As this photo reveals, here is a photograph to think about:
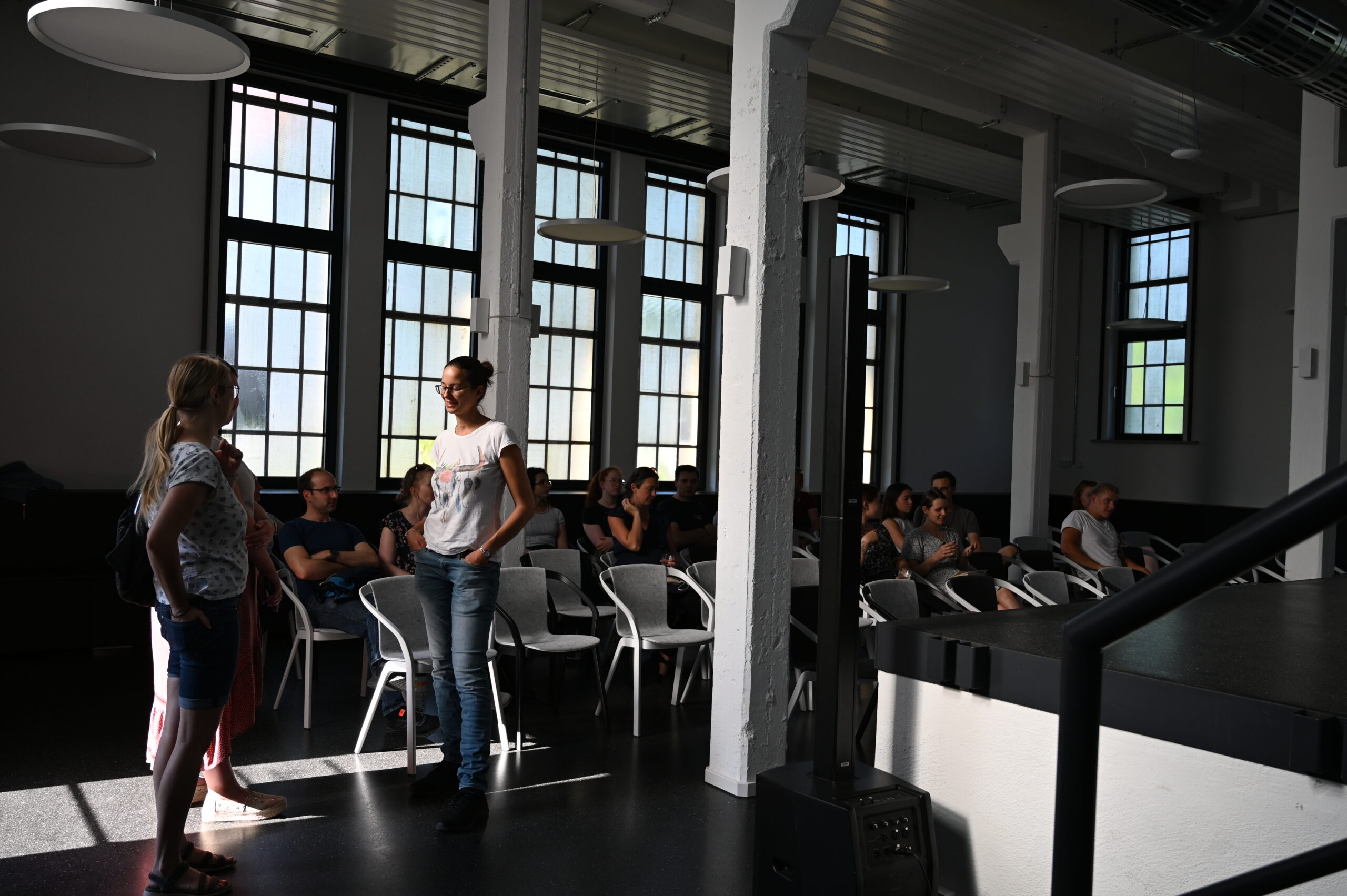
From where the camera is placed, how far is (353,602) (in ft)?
17.5

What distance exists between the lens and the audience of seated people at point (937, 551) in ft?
21.5

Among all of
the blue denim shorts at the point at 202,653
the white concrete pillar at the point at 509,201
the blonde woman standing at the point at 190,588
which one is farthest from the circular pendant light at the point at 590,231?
the blue denim shorts at the point at 202,653

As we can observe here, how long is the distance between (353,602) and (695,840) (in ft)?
7.86

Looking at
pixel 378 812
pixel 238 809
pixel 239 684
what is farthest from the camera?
pixel 378 812

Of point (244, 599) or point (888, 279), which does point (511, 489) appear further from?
point (888, 279)

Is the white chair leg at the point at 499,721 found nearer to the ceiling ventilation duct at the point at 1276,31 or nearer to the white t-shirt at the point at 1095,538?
the ceiling ventilation duct at the point at 1276,31

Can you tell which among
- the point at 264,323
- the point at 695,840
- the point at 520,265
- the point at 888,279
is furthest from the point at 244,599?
the point at 888,279

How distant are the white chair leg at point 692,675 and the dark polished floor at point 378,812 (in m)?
0.22

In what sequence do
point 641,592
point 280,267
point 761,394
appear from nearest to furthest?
1. point 761,394
2. point 641,592
3. point 280,267

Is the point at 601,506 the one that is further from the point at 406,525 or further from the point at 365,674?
the point at 365,674

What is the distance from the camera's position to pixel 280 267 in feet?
28.7

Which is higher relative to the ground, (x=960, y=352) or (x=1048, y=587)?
(x=960, y=352)

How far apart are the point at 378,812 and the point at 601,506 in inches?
147

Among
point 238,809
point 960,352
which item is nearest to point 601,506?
point 238,809
